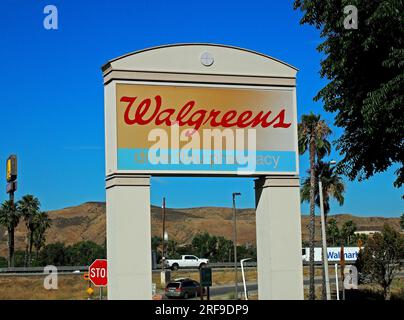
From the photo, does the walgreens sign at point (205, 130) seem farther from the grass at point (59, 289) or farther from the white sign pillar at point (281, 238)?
the grass at point (59, 289)

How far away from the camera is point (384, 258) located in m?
46.7

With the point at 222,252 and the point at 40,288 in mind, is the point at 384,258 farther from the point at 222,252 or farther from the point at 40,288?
the point at 222,252

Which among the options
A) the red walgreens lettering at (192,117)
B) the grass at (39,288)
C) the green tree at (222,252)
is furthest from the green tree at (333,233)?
the red walgreens lettering at (192,117)

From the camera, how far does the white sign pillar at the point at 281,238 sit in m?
19.1

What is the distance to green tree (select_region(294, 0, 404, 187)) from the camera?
63.4 ft

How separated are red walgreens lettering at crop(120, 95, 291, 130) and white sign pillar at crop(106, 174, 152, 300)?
1631 mm

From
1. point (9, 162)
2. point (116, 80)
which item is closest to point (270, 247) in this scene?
point (116, 80)

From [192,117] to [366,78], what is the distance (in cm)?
664

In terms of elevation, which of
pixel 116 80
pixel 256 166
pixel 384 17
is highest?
pixel 384 17

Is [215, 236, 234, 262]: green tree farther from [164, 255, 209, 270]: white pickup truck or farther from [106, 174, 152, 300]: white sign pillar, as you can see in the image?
[106, 174, 152, 300]: white sign pillar

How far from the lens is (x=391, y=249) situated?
46688 mm

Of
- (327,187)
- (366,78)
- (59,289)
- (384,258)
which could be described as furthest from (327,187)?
(366,78)

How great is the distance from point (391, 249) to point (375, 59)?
93.5 feet
